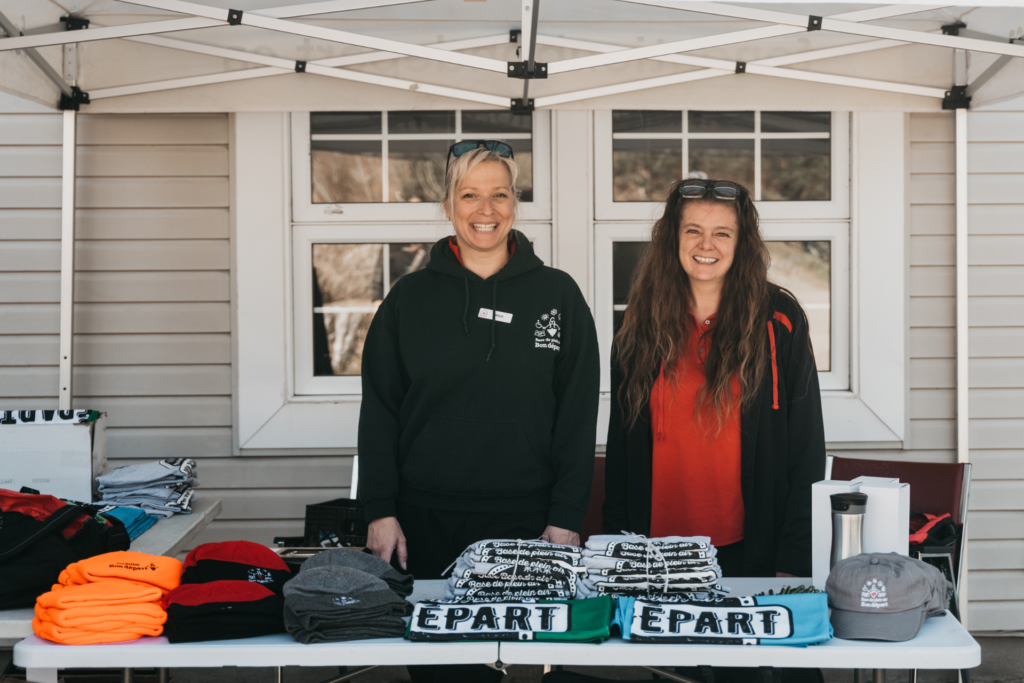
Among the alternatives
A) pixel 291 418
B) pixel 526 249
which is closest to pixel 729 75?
pixel 526 249

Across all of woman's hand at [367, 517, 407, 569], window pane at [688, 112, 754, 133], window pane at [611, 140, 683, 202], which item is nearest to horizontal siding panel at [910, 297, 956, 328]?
window pane at [688, 112, 754, 133]

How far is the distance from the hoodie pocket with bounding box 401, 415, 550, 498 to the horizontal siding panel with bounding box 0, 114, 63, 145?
2.63 meters

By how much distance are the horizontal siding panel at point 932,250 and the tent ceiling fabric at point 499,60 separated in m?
0.64

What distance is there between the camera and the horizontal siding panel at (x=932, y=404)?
3793 mm

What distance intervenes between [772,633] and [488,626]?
56 cm

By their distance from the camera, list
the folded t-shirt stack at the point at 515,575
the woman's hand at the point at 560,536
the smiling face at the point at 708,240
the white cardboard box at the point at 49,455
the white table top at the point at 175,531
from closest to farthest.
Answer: the folded t-shirt stack at the point at 515,575, the woman's hand at the point at 560,536, the smiling face at the point at 708,240, the white table top at the point at 175,531, the white cardboard box at the point at 49,455

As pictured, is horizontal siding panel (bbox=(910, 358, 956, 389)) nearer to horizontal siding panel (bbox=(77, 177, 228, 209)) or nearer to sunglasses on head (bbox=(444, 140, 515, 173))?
sunglasses on head (bbox=(444, 140, 515, 173))

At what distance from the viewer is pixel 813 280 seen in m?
3.89

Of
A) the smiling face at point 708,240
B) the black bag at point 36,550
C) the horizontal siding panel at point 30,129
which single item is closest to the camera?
the black bag at point 36,550

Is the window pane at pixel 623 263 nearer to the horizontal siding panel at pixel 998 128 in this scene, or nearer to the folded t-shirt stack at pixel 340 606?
the horizontal siding panel at pixel 998 128

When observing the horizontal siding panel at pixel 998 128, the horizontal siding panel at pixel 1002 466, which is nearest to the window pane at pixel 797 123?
the horizontal siding panel at pixel 998 128

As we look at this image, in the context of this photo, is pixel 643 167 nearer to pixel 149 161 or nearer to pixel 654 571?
pixel 149 161

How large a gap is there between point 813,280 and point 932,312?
0.53 meters

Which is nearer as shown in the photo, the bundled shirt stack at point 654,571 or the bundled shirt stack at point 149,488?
the bundled shirt stack at point 654,571
